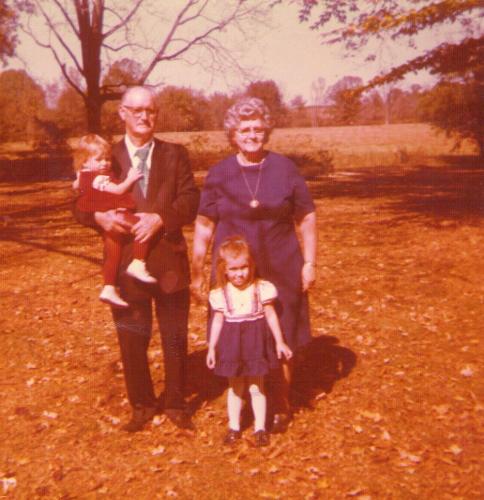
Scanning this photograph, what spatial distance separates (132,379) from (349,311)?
3.93 meters

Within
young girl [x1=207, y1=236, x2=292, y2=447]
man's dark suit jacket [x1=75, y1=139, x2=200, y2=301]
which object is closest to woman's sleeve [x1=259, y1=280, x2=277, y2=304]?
young girl [x1=207, y1=236, x2=292, y2=447]

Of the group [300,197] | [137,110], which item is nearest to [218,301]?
[300,197]

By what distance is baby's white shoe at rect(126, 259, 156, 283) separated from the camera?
4426 millimetres

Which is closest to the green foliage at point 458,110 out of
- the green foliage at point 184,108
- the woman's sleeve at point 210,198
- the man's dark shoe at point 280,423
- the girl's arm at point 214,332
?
the green foliage at point 184,108

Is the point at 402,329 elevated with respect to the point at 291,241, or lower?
lower

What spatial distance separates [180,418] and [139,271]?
1.29 m

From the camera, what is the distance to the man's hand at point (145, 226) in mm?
4359

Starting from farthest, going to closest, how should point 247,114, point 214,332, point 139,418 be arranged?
point 139,418 < point 214,332 < point 247,114

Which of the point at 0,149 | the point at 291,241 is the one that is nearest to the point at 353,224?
the point at 291,241

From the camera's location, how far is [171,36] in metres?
25.8

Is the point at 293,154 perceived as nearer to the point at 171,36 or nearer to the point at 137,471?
the point at 171,36

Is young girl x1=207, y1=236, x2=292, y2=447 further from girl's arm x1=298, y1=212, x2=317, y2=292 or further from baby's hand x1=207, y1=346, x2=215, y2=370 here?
girl's arm x1=298, y1=212, x2=317, y2=292

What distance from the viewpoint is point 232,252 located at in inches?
170

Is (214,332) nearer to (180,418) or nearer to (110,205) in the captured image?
(180,418)
